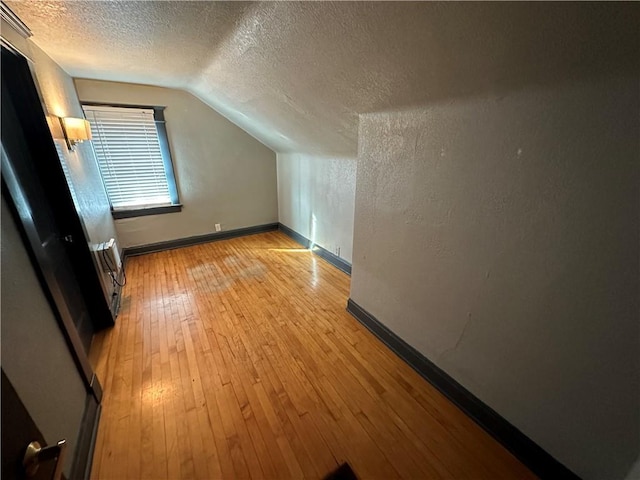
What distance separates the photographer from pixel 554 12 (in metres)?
0.69

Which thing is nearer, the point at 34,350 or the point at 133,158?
the point at 34,350

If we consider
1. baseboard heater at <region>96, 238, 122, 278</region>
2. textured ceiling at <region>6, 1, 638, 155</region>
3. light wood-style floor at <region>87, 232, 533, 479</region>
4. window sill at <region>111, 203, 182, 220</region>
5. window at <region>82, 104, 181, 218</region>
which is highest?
textured ceiling at <region>6, 1, 638, 155</region>

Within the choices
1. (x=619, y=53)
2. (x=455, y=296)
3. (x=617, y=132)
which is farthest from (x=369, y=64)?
(x=455, y=296)

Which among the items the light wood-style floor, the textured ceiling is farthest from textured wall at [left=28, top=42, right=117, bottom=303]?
the light wood-style floor

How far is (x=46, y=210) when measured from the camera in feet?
5.33

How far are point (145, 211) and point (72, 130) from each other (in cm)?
159

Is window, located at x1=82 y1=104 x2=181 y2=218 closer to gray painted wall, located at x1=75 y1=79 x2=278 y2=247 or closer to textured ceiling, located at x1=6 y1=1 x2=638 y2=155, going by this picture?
gray painted wall, located at x1=75 y1=79 x2=278 y2=247

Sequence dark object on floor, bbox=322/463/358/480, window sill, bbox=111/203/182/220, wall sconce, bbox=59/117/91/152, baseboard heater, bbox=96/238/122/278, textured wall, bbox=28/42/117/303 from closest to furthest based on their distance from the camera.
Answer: dark object on floor, bbox=322/463/358/480 < textured wall, bbox=28/42/117/303 < wall sconce, bbox=59/117/91/152 < baseboard heater, bbox=96/238/122/278 < window sill, bbox=111/203/182/220

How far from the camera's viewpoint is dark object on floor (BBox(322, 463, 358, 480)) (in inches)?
45.7

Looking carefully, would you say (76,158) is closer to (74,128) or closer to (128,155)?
(74,128)

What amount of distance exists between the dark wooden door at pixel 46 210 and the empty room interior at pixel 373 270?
0.5 inches

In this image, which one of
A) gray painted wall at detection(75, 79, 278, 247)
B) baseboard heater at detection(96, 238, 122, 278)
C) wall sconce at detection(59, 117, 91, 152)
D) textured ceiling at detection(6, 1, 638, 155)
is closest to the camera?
textured ceiling at detection(6, 1, 638, 155)

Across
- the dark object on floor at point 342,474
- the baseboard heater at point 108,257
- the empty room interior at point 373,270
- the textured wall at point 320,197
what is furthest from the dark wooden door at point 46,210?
the textured wall at point 320,197

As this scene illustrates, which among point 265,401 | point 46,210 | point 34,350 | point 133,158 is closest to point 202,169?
point 133,158
